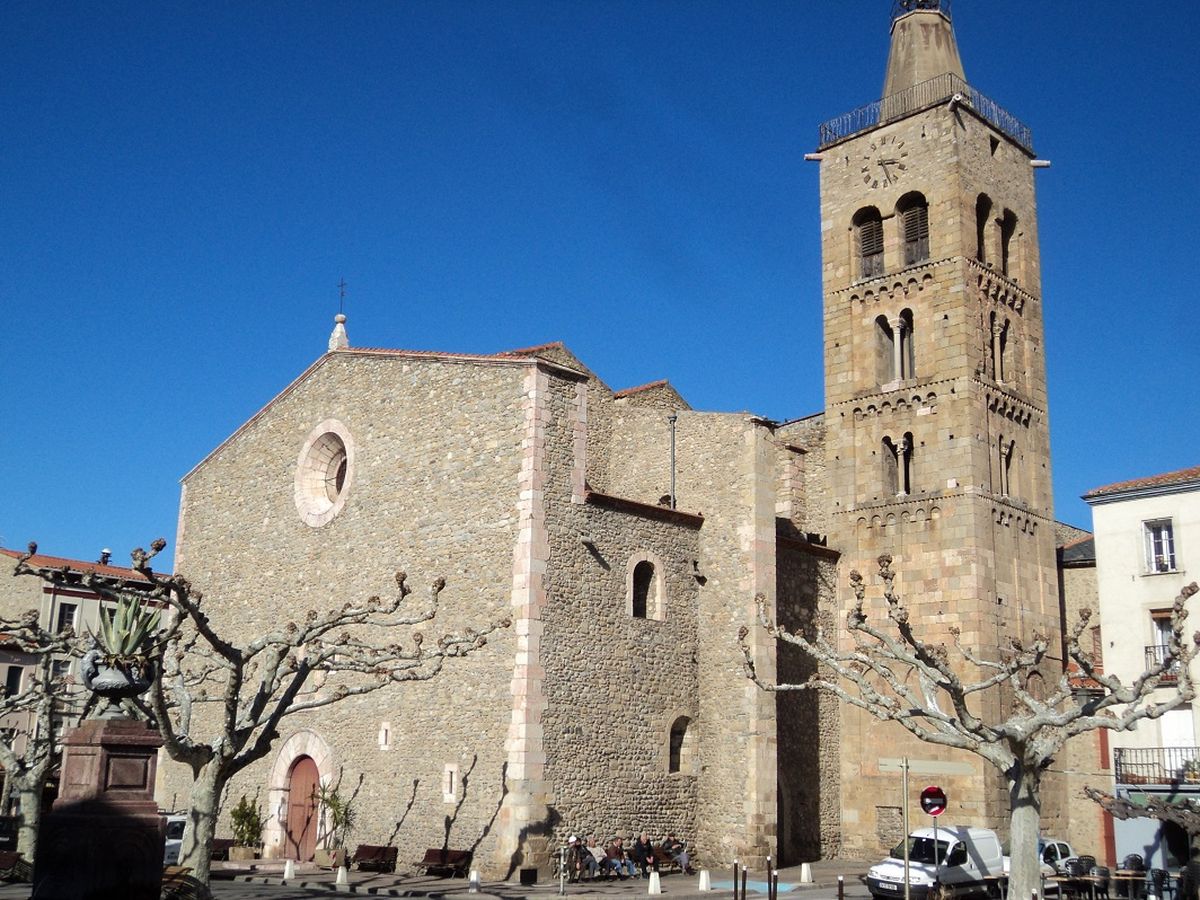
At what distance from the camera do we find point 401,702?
25.2 meters

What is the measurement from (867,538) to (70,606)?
27.9m

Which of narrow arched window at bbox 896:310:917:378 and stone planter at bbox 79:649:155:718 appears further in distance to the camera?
narrow arched window at bbox 896:310:917:378

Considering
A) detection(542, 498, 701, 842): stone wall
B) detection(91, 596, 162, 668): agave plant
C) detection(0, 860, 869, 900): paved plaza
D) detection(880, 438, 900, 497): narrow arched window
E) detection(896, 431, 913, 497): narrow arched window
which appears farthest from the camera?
detection(880, 438, 900, 497): narrow arched window

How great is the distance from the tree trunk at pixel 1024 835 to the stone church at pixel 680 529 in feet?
25.7

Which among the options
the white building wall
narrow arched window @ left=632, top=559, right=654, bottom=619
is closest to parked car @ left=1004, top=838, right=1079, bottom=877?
the white building wall

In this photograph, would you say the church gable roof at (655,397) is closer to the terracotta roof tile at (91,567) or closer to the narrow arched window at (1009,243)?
the narrow arched window at (1009,243)

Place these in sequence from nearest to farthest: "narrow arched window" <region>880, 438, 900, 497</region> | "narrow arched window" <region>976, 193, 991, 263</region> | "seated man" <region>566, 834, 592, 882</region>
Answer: "seated man" <region>566, 834, 592, 882</region> → "narrow arched window" <region>880, 438, 900, 497</region> → "narrow arched window" <region>976, 193, 991, 263</region>

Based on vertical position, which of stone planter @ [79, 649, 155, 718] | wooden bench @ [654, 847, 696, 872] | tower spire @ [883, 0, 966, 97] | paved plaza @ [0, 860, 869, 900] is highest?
tower spire @ [883, 0, 966, 97]

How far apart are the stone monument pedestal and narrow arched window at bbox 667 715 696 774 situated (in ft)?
45.4

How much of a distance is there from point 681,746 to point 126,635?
1424 centimetres

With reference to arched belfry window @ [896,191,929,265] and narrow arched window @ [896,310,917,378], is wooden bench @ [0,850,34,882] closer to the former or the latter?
narrow arched window @ [896,310,917,378]

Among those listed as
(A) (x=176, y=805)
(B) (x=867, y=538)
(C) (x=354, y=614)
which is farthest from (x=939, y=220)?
(A) (x=176, y=805)

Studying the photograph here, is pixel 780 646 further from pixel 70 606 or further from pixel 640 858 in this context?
pixel 70 606

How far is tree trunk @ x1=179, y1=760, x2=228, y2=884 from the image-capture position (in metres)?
16.9
